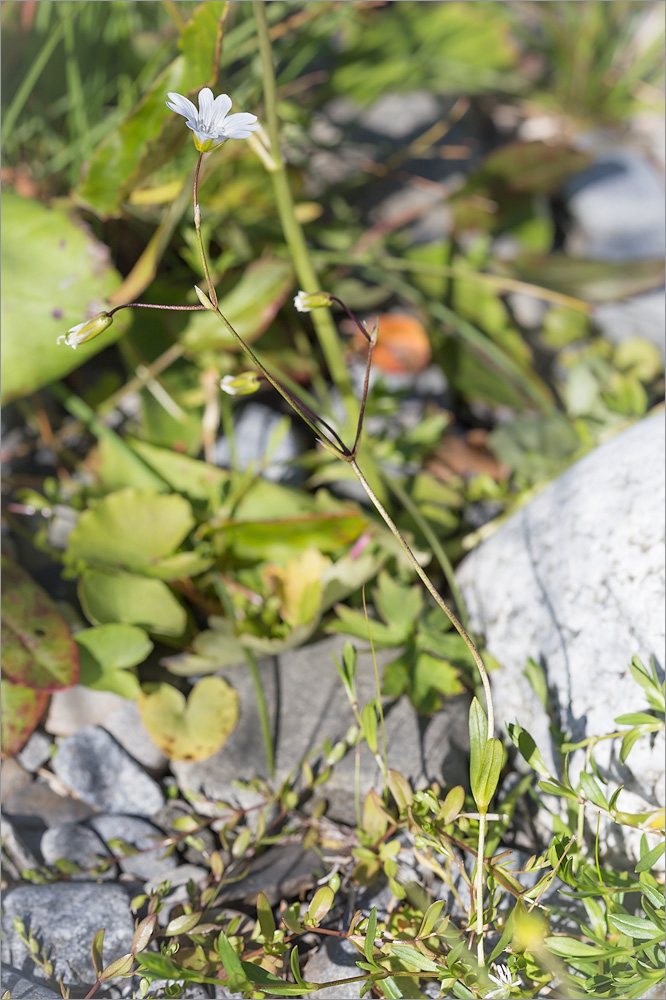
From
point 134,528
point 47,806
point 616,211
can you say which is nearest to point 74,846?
point 47,806

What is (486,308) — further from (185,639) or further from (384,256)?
(185,639)

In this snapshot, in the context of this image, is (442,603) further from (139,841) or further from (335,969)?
(139,841)

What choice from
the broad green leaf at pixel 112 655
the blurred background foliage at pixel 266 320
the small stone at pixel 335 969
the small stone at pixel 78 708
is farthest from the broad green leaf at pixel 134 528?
the small stone at pixel 335 969

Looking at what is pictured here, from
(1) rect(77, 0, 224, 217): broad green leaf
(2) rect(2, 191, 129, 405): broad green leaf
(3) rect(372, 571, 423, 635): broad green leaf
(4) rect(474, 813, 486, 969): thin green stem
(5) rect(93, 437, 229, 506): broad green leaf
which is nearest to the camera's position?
(4) rect(474, 813, 486, 969): thin green stem

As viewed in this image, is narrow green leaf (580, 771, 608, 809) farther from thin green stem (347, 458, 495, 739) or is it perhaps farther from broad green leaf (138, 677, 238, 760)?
broad green leaf (138, 677, 238, 760)

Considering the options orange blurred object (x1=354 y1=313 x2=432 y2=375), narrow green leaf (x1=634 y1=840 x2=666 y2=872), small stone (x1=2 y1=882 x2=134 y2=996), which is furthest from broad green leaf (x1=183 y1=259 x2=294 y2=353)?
narrow green leaf (x1=634 y1=840 x2=666 y2=872)
